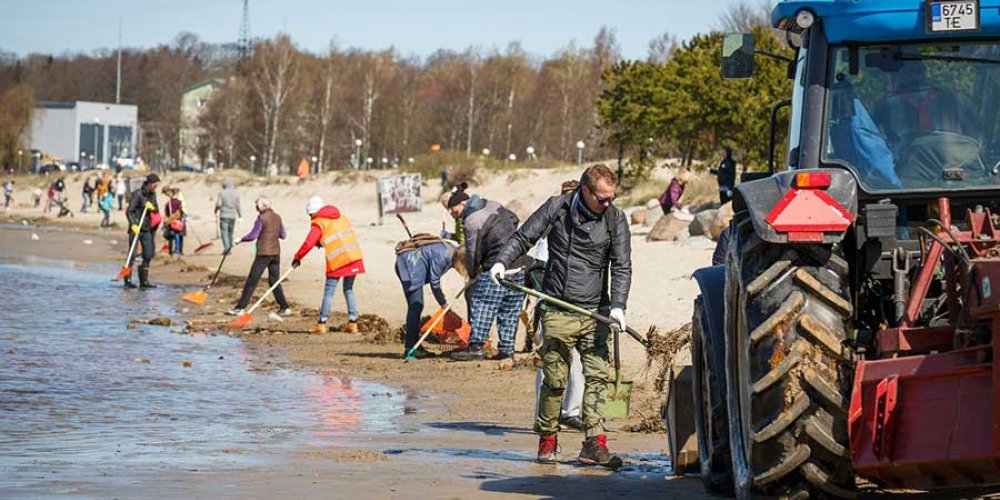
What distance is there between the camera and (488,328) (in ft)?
49.9

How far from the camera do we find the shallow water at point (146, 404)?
924 cm

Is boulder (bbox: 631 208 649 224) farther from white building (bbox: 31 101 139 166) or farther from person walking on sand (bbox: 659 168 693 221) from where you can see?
white building (bbox: 31 101 139 166)

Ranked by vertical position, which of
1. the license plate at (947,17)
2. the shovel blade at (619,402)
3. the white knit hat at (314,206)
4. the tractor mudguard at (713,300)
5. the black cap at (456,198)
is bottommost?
the shovel blade at (619,402)

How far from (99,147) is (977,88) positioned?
126 m

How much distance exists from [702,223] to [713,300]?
19.2 meters

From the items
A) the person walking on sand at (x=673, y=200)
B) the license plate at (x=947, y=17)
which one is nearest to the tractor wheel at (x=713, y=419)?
the license plate at (x=947, y=17)

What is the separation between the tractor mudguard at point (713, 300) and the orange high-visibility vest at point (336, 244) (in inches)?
415

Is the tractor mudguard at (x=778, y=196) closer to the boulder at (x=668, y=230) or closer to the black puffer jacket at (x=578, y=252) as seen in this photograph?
the black puffer jacket at (x=578, y=252)

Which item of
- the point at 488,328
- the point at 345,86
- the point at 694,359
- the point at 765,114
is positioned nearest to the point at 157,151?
the point at 345,86

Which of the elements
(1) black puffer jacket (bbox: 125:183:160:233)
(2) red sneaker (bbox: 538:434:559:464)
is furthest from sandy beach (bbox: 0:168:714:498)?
(1) black puffer jacket (bbox: 125:183:160:233)

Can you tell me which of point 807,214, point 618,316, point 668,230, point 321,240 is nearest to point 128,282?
point 321,240

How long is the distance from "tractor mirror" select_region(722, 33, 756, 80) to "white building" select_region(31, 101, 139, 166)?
116 meters

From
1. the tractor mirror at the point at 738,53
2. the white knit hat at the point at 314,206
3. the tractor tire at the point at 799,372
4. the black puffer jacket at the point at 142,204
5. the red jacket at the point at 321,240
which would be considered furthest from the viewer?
the black puffer jacket at the point at 142,204

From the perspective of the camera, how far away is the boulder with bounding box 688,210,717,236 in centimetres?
2678
